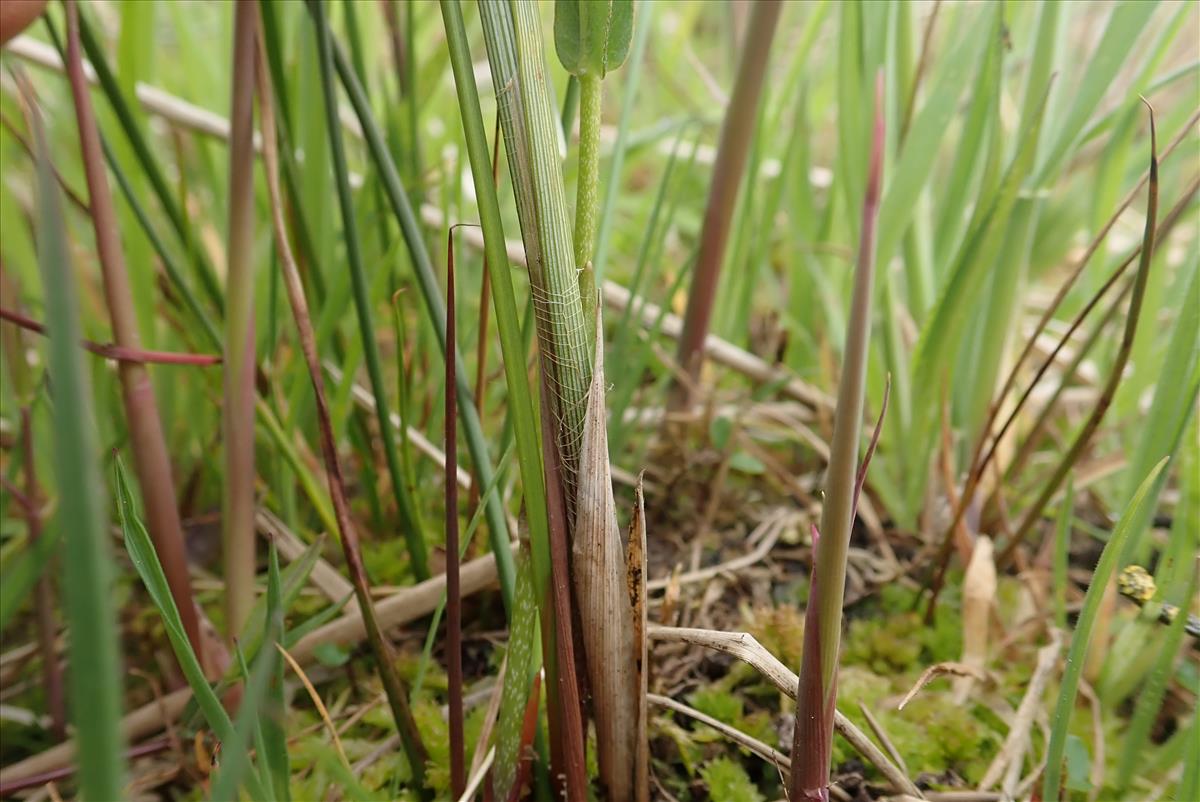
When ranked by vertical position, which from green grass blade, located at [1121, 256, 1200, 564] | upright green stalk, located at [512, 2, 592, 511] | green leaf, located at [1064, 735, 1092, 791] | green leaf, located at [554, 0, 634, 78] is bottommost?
green leaf, located at [1064, 735, 1092, 791]

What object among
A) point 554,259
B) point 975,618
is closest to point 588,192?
point 554,259

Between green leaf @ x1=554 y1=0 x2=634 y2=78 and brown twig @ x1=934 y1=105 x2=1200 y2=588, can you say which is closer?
green leaf @ x1=554 y1=0 x2=634 y2=78

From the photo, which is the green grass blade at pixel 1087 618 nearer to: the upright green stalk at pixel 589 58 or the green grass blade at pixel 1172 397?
the green grass blade at pixel 1172 397

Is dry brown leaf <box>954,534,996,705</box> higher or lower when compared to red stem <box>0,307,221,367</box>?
lower

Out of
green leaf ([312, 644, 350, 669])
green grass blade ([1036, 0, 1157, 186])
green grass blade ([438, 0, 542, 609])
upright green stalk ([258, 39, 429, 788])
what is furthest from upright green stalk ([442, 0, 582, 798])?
green grass blade ([1036, 0, 1157, 186])

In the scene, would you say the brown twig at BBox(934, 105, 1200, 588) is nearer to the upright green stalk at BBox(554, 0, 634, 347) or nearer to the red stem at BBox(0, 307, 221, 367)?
the upright green stalk at BBox(554, 0, 634, 347)

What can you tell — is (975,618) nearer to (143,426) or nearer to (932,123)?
(932,123)

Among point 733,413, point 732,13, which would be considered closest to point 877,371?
point 733,413

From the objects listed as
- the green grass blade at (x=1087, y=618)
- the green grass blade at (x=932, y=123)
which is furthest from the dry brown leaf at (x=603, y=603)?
the green grass blade at (x=932, y=123)
